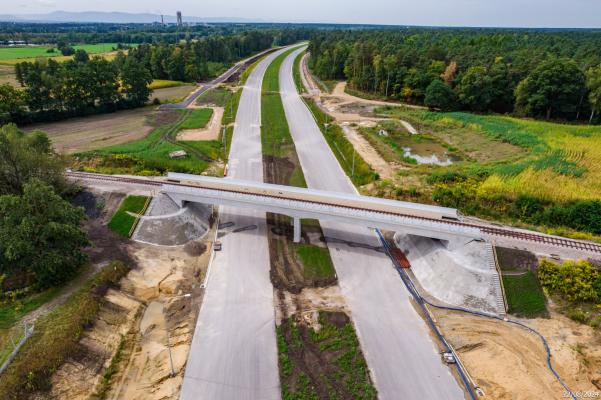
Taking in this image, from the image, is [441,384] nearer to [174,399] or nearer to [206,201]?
[174,399]

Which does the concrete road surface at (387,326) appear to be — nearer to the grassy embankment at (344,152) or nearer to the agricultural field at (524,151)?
the grassy embankment at (344,152)

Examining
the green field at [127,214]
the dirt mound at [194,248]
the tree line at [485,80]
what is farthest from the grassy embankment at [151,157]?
the tree line at [485,80]

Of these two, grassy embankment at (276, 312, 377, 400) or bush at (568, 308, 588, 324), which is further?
bush at (568, 308, 588, 324)

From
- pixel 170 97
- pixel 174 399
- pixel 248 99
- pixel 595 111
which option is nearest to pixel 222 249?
pixel 174 399

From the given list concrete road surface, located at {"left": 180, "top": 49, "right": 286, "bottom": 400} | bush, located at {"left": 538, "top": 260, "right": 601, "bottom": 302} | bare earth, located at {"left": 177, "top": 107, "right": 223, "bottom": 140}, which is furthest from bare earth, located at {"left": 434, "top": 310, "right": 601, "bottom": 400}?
bare earth, located at {"left": 177, "top": 107, "right": 223, "bottom": 140}

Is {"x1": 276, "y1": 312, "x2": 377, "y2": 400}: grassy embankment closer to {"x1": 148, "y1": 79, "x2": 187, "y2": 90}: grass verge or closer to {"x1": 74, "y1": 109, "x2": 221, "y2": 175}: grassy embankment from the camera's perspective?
{"x1": 74, "y1": 109, "x2": 221, "y2": 175}: grassy embankment

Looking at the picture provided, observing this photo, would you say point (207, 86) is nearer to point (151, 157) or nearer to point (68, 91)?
point (68, 91)
